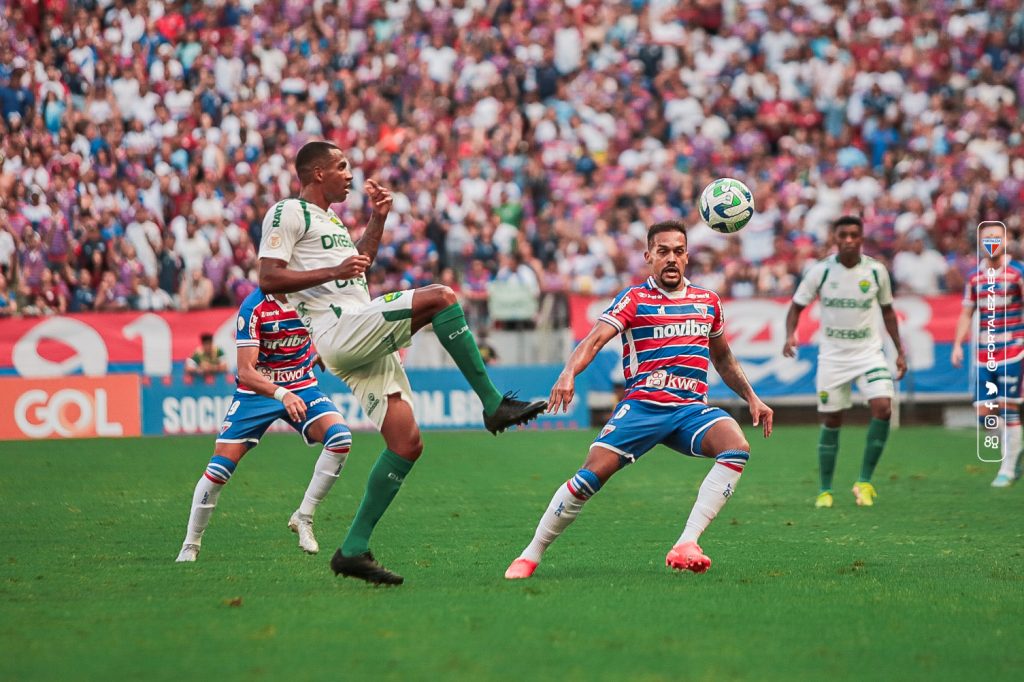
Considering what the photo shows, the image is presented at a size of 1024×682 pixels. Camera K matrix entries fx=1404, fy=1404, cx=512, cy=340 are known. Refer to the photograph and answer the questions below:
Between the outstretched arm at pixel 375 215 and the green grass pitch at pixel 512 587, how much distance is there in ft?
6.18

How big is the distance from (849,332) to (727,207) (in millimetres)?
3719

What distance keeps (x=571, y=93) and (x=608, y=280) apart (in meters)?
6.07

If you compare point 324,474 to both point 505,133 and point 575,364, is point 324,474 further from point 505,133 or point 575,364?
point 505,133

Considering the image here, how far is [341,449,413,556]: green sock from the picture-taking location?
7652 mm

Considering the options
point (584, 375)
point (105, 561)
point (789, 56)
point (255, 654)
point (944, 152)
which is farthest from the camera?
point (789, 56)

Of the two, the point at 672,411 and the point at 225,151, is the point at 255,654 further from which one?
the point at 225,151

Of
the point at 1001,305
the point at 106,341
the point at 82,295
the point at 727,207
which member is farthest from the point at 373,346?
the point at 82,295

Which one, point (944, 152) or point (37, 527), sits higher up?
point (944, 152)

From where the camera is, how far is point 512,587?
7.57m

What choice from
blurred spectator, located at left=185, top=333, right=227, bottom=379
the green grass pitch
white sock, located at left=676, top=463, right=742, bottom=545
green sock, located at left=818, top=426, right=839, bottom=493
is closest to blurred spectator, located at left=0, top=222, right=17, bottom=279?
blurred spectator, located at left=185, top=333, right=227, bottom=379

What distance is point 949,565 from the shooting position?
27.8ft

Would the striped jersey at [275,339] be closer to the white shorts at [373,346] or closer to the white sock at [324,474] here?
the white sock at [324,474]

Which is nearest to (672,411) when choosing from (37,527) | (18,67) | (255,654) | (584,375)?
(255,654)

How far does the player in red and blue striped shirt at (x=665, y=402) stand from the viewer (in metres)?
8.05
